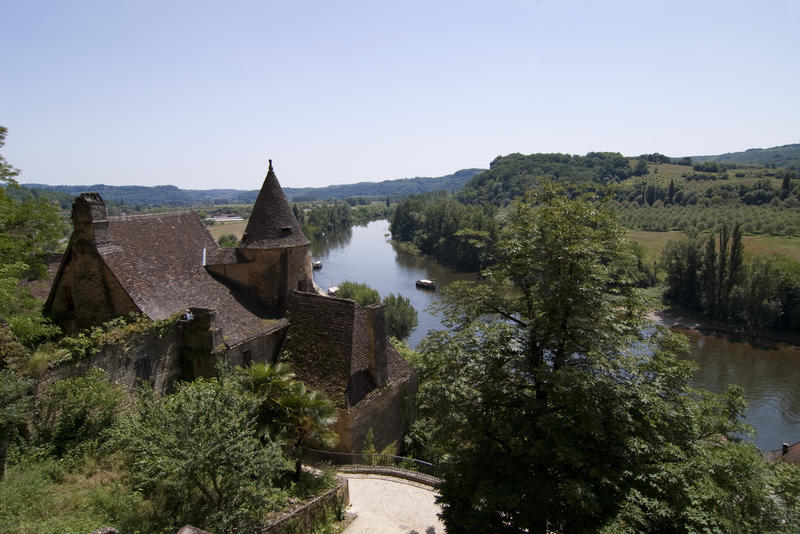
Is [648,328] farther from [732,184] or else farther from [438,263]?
[732,184]

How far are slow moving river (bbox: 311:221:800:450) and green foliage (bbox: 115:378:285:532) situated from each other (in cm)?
692

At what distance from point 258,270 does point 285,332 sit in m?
3.47

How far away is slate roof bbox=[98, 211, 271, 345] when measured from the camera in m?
Answer: 16.8

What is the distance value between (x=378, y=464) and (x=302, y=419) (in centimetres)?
518

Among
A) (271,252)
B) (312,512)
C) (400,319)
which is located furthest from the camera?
(400,319)

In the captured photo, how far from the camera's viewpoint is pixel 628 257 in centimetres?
1188

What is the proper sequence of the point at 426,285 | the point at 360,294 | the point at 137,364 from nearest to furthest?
1. the point at 137,364
2. the point at 360,294
3. the point at 426,285

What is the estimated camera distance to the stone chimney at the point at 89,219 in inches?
641

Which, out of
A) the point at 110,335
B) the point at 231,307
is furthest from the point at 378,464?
the point at 110,335

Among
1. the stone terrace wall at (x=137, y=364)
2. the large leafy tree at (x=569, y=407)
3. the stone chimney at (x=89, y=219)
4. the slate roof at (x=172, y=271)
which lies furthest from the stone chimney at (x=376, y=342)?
the stone chimney at (x=89, y=219)

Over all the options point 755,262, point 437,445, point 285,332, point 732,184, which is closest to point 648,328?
point 437,445

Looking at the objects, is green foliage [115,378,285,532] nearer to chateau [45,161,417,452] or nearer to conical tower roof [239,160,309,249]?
chateau [45,161,417,452]

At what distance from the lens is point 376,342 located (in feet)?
61.1

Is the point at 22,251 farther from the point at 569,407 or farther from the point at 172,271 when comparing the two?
the point at 569,407
